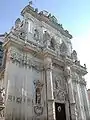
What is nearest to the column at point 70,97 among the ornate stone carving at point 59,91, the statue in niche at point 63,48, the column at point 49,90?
the ornate stone carving at point 59,91

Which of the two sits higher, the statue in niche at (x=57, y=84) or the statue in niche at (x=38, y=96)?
the statue in niche at (x=57, y=84)

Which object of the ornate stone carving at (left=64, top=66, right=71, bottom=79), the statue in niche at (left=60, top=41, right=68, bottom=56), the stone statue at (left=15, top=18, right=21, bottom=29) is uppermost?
the stone statue at (left=15, top=18, right=21, bottom=29)

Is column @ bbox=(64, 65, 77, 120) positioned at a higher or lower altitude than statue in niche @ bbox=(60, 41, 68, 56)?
lower

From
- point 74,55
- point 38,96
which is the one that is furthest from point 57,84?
point 74,55

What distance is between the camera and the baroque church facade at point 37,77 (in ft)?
37.2

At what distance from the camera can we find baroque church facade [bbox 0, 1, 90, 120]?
37.2ft

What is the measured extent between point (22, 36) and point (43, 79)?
15.1 feet

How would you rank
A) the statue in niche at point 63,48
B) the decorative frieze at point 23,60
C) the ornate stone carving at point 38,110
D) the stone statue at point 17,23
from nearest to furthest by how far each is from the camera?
the ornate stone carving at point 38,110
the decorative frieze at point 23,60
the stone statue at point 17,23
the statue in niche at point 63,48

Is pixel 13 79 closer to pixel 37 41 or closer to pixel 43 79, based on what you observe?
pixel 43 79

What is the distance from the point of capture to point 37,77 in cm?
1378

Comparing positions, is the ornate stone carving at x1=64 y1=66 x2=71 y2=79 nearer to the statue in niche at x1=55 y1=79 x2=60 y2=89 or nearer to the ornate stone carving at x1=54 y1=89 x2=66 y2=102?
the statue in niche at x1=55 y1=79 x2=60 y2=89

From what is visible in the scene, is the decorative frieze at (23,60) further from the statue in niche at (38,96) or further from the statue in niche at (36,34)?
the statue in niche at (36,34)

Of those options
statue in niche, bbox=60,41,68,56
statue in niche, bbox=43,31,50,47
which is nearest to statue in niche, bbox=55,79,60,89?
statue in niche, bbox=43,31,50,47

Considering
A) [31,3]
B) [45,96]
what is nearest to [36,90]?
[45,96]
